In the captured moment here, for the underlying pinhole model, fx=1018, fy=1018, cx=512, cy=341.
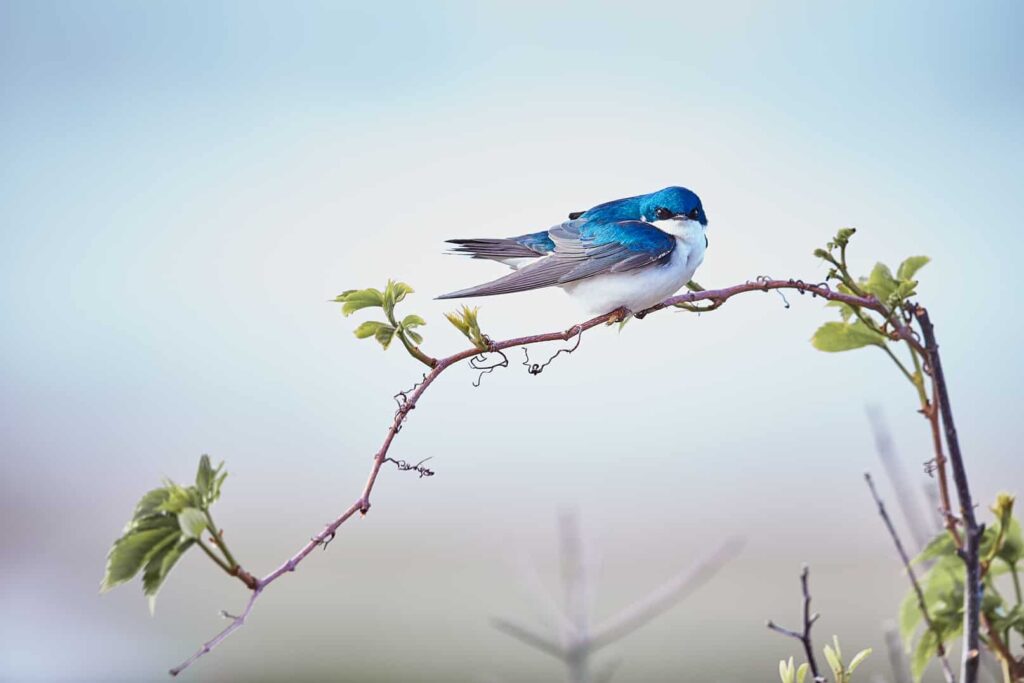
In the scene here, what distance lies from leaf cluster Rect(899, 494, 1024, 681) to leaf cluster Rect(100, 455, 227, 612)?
948 mm

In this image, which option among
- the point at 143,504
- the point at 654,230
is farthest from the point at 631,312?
the point at 143,504

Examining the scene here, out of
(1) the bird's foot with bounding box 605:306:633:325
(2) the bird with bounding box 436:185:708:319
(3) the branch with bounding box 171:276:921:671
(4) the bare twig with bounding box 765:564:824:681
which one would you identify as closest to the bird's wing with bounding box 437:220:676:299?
(2) the bird with bounding box 436:185:708:319

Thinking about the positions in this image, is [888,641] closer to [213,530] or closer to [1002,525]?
[1002,525]

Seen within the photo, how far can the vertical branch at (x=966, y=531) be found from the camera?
3.73 feet

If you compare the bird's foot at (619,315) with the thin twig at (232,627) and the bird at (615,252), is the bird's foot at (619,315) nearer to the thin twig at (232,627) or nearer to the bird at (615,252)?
the bird at (615,252)

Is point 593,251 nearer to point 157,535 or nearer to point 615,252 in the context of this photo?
point 615,252

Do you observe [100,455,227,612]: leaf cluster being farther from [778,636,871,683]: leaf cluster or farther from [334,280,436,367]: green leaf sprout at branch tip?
[778,636,871,683]: leaf cluster

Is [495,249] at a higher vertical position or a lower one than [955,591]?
higher

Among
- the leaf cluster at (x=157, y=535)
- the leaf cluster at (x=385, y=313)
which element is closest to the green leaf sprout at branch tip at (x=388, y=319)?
the leaf cluster at (x=385, y=313)

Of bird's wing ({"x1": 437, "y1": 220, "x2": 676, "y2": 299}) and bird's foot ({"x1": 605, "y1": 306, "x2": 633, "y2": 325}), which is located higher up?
bird's wing ({"x1": 437, "y1": 220, "x2": 676, "y2": 299})

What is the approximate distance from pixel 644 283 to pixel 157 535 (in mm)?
1356

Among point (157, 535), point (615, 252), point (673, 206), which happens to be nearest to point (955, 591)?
point (157, 535)

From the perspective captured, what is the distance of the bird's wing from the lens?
225cm

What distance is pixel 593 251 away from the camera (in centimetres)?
242
